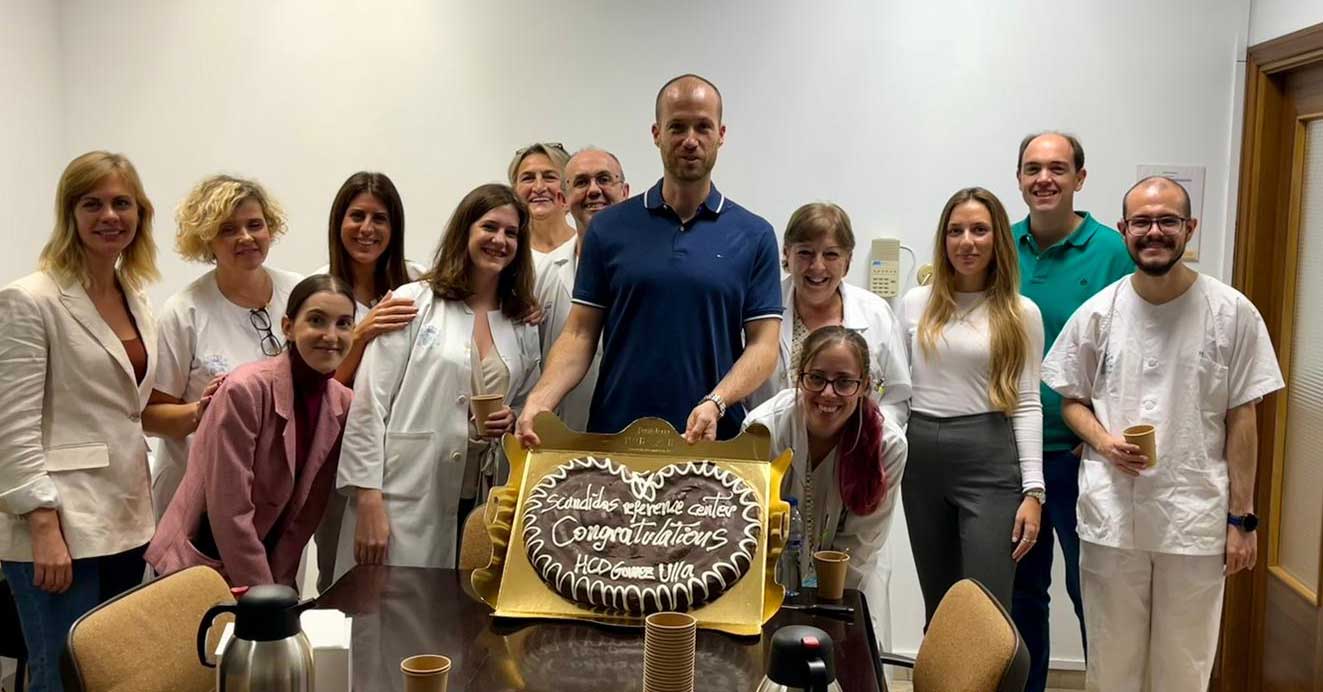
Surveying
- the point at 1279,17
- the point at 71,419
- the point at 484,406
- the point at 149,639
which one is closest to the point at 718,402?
the point at 484,406

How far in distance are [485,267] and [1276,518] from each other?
2.86m

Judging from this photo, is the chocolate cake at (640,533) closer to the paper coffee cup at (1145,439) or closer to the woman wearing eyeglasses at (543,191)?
the paper coffee cup at (1145,439)

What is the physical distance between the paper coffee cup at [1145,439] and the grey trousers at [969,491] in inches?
12.4

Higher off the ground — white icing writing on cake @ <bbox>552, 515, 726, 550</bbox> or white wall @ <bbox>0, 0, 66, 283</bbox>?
white wall @ <bbox>0, 0, 66, 283</bbox>

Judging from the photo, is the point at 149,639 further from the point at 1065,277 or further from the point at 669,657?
the point at 1065,277

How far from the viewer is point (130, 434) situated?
Answer: 8.44 feet

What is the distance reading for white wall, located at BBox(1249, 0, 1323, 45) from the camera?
10.8ft

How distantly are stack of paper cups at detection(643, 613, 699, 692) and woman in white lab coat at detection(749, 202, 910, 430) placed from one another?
51.6 inches

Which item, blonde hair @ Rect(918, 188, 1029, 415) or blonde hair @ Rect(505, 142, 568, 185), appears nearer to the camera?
blonde hair @ Rect(918, 188, 1029, 415)

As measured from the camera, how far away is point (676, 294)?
2484mm

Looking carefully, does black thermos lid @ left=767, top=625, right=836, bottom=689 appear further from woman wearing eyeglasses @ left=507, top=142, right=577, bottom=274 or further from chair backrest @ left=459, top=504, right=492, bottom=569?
woman wearing eyeglasses @ left=507, top=142, right=577, bottom=274

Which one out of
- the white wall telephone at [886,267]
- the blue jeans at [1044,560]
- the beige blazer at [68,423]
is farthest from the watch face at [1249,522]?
the beige blazer at [68,423]

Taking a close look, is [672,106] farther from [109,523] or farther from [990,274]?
[109,523]

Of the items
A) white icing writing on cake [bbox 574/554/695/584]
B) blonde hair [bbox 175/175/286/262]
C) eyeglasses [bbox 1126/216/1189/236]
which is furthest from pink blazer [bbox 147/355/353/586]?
eyeglasses [bbox 1126/216/1189/236]
